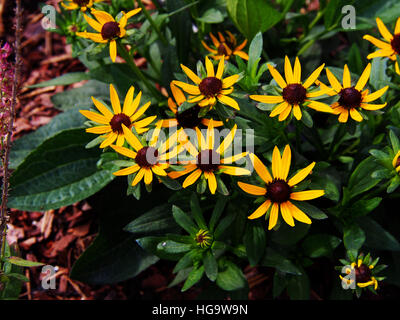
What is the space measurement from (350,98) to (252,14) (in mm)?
568

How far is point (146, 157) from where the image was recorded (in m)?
1.24

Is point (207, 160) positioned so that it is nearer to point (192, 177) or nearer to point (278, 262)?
point (192, 177)

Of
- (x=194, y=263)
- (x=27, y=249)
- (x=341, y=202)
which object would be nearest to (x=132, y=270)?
(x=194, y=263)

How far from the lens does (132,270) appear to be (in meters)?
1.73

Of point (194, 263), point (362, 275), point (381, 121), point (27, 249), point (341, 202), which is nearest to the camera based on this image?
point (362, 275)

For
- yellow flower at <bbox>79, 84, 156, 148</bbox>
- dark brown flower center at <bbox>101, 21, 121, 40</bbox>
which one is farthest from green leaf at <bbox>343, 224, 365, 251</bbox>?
dark brown flower center at <bbox>101, 21, 121, 40</bbox>

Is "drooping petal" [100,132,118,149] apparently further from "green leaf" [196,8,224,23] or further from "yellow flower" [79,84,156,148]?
"green leaf" [196,8,224,23]

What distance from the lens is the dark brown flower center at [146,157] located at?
1.24m

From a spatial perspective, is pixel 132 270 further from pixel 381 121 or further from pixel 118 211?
pixel 381 121

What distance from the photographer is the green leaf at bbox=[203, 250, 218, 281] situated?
131 cm

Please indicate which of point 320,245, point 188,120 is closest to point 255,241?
point 320,245

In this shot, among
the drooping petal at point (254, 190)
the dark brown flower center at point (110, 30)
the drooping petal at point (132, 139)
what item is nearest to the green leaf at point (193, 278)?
the drooping petal at point (254, 190)

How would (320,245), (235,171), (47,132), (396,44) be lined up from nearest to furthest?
(235,171) → (396,44) → (320,245) → (47,132)

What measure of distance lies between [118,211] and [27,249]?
1.64 feet
